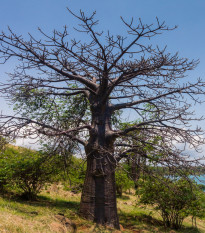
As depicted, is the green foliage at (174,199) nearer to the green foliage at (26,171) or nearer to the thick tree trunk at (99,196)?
the thick tree trunk at (99,196)

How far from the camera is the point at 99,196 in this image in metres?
6.25

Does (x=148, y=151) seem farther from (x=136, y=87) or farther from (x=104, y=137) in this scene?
(x=136, y=87)

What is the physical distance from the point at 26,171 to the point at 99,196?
3122 millimetres

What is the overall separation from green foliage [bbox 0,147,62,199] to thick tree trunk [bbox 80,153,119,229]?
1.90 m

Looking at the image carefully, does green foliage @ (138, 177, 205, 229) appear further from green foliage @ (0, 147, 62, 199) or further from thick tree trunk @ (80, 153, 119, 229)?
green foliage @ (0, 147, 62, 199)

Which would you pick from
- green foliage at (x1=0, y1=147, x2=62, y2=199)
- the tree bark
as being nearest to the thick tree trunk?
the tree bark

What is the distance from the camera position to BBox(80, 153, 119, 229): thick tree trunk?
20.3ft

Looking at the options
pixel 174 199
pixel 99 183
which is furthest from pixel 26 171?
pixel 174 199

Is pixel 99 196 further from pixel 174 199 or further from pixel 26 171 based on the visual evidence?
pixel 174 199

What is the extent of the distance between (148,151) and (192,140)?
1246 mm

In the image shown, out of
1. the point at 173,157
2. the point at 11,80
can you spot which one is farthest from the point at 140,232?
the point at 11,80

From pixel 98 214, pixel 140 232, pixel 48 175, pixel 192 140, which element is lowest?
pixel 140 232

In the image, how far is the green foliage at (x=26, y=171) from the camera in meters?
7.89

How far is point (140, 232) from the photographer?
6.60 m
